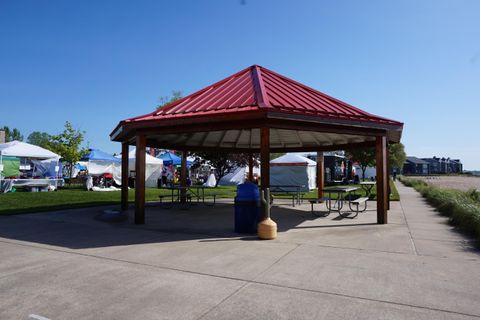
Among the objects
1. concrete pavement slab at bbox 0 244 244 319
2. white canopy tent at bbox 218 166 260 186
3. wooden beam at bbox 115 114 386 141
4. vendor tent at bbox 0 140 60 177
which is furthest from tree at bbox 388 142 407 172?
concrete pavement slab at bbox 0 244 244 319

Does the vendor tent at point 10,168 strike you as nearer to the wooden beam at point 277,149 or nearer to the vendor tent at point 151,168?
the vendor tent at point 151,168

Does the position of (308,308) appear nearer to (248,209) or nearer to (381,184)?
(248,209)

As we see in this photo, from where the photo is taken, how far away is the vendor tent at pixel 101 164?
93.9 ft

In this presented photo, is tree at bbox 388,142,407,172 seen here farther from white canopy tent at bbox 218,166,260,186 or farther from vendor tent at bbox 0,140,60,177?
vendor tent at bbox 0,140,60,177

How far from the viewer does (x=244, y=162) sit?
1204 inches

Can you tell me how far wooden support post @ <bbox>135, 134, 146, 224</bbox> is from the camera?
9.65 meters

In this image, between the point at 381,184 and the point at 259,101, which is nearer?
the point at 259,101

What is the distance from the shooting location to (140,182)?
9.65m

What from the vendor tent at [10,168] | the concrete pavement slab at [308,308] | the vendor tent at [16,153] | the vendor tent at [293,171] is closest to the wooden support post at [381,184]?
the concrete pavement slab at [308,308]

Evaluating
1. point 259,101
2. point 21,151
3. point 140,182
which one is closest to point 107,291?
point 259,101

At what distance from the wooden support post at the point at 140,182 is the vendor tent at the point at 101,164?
806 inches

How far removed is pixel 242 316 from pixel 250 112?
191 inches

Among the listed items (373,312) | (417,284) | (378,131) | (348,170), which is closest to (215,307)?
(373,312)

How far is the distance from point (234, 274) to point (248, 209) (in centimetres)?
325
